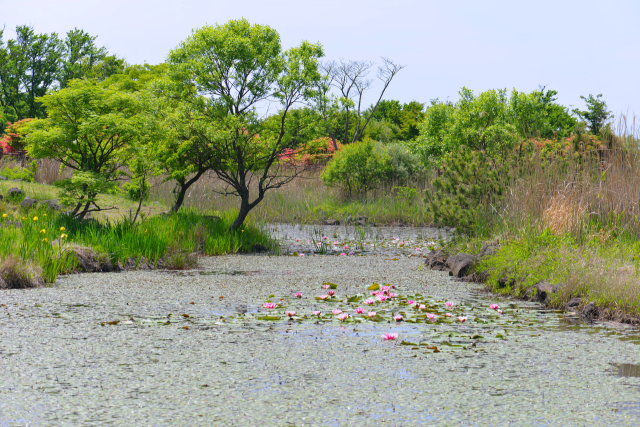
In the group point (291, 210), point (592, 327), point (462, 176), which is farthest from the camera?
point (291, 210)

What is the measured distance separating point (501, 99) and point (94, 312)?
17665 millimetres

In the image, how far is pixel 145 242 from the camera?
308 inches

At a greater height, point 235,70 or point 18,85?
point 18,85

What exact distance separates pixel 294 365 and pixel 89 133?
6685 mm

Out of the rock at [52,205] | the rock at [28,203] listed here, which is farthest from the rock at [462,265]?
the rock at [28,203]

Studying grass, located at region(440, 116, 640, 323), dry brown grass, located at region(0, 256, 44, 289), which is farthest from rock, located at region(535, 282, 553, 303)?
dry brown grass, located at region(0, 256, 44, 289)

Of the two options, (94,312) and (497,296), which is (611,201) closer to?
(497,296)

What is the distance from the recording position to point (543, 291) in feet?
17.1

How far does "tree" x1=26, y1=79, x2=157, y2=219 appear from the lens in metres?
8.62

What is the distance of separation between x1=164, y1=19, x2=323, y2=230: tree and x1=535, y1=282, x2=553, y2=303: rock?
592cm

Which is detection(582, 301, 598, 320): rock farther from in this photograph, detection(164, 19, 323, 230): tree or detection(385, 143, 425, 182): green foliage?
detection(385, 143, 425, 182): green foliage

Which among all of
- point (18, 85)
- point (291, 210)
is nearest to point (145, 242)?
point (291, 210)

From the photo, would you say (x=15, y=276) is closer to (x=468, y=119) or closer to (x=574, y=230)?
(x=574, y=230)

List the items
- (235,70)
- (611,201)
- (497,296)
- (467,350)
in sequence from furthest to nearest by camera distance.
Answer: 1. (235,70)
2. (611,201)
3. (497,296)
4. (467,350)
